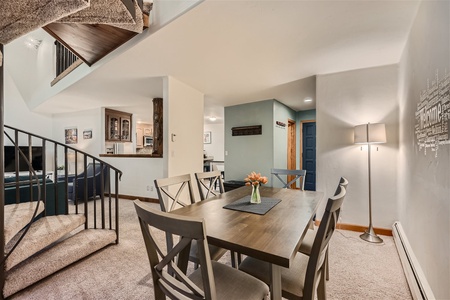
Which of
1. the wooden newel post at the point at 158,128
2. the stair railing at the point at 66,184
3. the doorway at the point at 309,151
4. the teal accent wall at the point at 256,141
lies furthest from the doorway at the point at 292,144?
the stair railing at the point at 66,184

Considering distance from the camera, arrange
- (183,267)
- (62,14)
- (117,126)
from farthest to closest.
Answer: (117,126), (183,267), (62,14)

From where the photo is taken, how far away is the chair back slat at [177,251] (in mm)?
713

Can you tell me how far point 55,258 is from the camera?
6.18 feet

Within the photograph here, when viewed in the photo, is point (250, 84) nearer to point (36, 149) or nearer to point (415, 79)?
point (415, 79)

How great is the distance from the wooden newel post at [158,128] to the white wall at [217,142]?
4559 millimetres

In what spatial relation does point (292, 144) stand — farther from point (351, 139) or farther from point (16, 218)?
point (16, 218)

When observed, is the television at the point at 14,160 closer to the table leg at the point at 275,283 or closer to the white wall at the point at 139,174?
the white wall at the point at 139,174

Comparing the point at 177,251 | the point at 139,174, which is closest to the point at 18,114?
the point at 139,174

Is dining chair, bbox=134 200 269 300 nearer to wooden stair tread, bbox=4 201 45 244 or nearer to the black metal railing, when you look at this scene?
wooden stair tread, bbox=4 201 45 244

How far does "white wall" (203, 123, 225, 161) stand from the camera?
340 inches

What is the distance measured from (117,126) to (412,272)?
20.5 feet

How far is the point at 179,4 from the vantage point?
172cm

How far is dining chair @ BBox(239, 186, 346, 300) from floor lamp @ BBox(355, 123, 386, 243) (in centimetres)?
173

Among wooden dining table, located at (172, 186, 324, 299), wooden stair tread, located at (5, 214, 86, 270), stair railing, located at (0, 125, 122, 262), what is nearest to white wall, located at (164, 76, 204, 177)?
stair railing, located at (0, 125, 122, 262)
